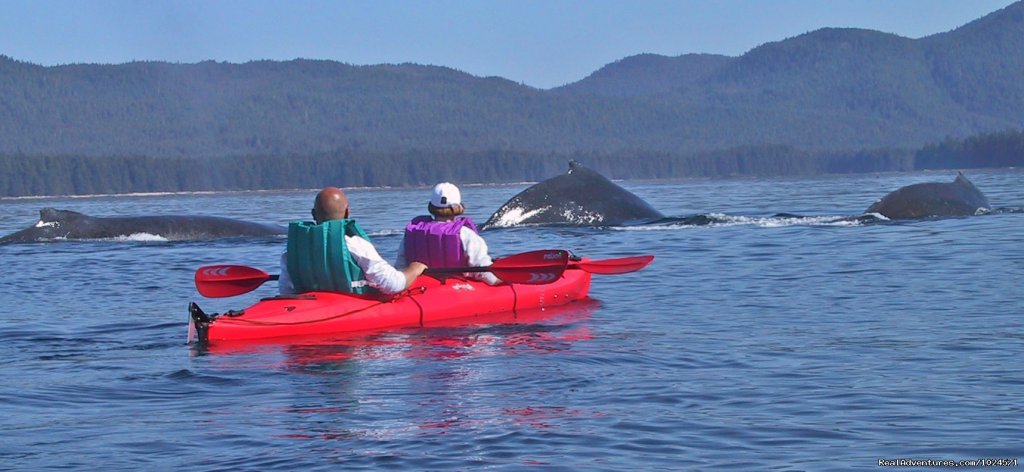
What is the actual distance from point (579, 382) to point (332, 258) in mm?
3463

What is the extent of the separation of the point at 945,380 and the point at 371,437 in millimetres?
3873

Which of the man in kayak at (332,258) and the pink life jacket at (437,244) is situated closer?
the man in kayak at (332,258)

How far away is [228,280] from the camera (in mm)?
15383

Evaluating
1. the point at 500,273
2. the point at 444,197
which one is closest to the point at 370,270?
the point at 444,197

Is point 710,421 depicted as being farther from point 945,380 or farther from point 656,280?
point 656,280

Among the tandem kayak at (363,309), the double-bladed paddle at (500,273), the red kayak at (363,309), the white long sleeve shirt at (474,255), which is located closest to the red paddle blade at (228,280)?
the double-bladed paddle at (500,273)

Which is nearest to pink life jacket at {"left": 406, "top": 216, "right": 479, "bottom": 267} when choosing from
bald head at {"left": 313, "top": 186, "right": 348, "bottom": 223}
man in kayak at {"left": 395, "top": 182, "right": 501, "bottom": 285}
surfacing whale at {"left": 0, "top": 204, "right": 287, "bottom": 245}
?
man in kayak at {"left": 395, "top": 182, "right": 501, "bottom": 285}

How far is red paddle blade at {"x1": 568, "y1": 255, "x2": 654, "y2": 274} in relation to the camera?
1650 cm

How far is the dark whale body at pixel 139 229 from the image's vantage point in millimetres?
29078

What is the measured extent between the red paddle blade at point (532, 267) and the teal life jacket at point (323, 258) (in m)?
1.75

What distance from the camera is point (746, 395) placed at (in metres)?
10.1

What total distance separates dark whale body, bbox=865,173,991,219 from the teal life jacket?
15478mm

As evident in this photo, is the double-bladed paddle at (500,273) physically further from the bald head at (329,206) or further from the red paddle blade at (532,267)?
the bald head at (329,206)

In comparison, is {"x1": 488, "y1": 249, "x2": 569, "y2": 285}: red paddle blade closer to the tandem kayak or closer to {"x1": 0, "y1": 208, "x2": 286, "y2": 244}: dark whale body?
the tandem kayak
